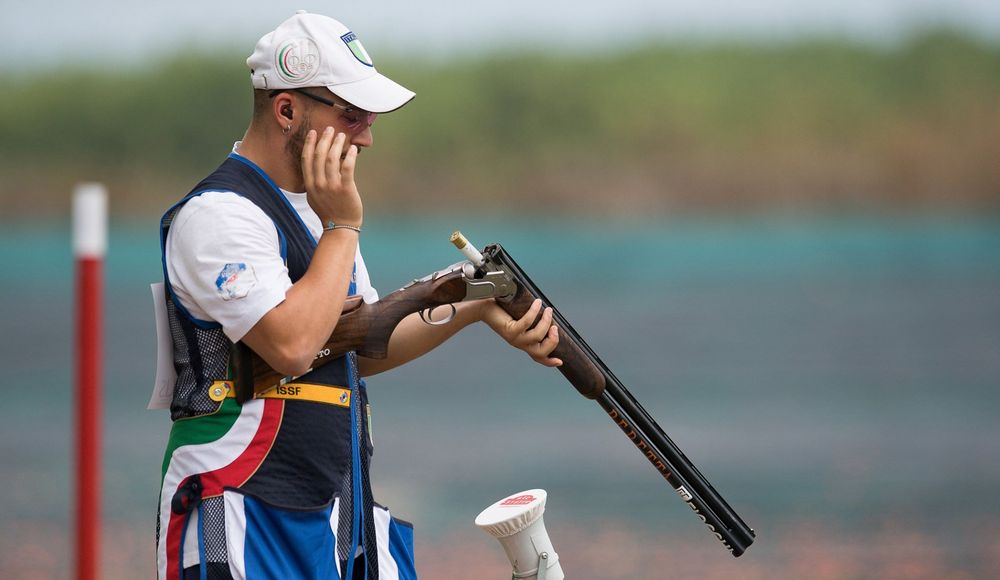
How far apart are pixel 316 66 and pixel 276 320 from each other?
1.75ft

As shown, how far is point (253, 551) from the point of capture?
2.39 metres

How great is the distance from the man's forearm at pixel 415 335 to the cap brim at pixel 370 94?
55cm

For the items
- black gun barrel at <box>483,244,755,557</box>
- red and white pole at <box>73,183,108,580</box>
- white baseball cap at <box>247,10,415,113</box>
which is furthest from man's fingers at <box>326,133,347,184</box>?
red and white pole at <box>73,183,108,580</box>

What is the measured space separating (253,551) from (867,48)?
34.9 feet

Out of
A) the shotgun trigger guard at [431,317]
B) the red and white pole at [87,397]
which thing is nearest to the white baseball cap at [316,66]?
the shotgun trigger guard at [431,317]

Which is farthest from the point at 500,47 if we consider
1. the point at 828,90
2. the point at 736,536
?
the point at 736,536

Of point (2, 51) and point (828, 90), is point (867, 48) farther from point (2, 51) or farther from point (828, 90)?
point (2, 51)

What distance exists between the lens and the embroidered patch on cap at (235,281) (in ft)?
7.48

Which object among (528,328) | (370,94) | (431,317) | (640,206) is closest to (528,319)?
(528,328)

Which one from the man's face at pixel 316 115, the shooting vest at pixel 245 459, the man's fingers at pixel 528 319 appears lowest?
the shooting vest at pixel 245 459

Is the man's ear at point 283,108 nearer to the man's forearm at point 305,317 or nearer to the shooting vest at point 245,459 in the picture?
the shooting vest at point 245,459

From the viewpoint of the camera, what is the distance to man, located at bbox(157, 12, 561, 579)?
2.32 metres

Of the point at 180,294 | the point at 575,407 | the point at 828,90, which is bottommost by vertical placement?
the point at 180,294

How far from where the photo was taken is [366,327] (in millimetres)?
2590
